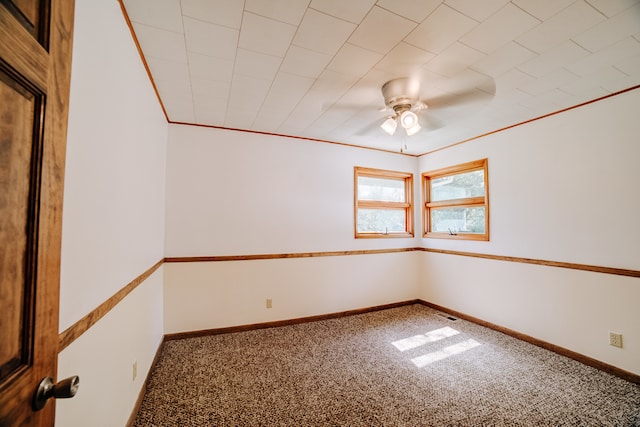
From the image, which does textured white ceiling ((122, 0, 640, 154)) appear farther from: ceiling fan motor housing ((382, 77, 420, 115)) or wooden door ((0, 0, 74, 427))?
wooden door ((0, 0, 74, 427))

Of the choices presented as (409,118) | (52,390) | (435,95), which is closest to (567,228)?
(435,95)

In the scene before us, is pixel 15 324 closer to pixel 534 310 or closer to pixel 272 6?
pixel 272 6

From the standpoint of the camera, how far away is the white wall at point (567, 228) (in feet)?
7.42

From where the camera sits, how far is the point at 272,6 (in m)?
1.41

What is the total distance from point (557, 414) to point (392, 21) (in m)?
2.75

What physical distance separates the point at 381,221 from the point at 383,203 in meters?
0.29

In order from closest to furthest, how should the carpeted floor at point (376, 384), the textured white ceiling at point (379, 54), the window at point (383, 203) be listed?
the textured white ceiling at point (379, 54), the carpeted floor at point (376, 384), the window at point (383, 203)

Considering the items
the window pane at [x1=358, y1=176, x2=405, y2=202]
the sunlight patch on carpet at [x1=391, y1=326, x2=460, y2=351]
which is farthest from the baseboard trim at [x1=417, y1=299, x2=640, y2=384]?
the window pane at [x1=358, y1=176, x2=405, y2=202]

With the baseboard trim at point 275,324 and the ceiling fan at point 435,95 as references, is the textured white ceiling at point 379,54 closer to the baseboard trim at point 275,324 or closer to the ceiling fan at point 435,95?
the ceiling fan at point 435,95

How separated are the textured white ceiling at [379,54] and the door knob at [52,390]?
1.67 meters

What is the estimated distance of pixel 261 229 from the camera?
3301mm

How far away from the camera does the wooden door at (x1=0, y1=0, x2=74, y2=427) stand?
52cm

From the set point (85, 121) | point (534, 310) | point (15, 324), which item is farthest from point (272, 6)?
point (534, 310)

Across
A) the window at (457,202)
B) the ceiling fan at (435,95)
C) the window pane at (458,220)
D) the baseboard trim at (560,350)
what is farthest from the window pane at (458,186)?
the baseboard trim at (560,350)
